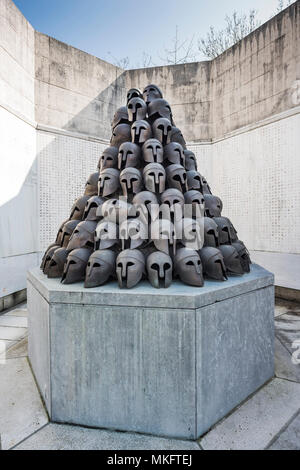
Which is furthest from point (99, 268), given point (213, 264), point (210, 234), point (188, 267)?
point (210, 234)

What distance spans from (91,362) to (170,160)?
2.52 m

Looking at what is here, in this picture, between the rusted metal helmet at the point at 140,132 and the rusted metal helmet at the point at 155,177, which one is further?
the rusted metal helmet at the point at 140,132

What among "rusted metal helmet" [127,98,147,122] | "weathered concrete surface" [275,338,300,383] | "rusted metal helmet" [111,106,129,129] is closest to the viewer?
"weathered concrete surface" [275,338,300,383]

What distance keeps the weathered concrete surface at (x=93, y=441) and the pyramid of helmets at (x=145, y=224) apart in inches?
50.6

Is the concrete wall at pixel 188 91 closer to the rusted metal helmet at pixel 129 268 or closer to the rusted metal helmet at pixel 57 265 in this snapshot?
the rusted metal helmet at pixel 57 265

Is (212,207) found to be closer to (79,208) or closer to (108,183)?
(108,183)

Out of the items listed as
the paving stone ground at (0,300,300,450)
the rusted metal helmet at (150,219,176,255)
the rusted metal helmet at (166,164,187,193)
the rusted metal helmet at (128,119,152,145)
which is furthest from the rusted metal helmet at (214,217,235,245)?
the paving stone ground at (0,300,300,450)

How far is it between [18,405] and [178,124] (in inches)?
325

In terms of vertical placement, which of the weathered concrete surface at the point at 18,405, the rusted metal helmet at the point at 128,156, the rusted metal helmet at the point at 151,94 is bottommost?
the weathered concrete surface at the point at 18,405

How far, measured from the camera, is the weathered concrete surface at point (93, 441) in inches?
84.4

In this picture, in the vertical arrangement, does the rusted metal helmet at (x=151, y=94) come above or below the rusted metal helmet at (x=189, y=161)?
above

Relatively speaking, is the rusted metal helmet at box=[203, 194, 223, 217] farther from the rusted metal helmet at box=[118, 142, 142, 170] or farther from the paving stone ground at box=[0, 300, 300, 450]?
the paving stone ground at box=[0, 300, 300, 450]

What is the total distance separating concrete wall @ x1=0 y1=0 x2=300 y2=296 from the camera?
6.26 m

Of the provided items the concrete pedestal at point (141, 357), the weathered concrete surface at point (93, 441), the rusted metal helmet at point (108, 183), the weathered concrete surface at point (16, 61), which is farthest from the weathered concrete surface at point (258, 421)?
the weathered concrete surface at point (16, 61)
